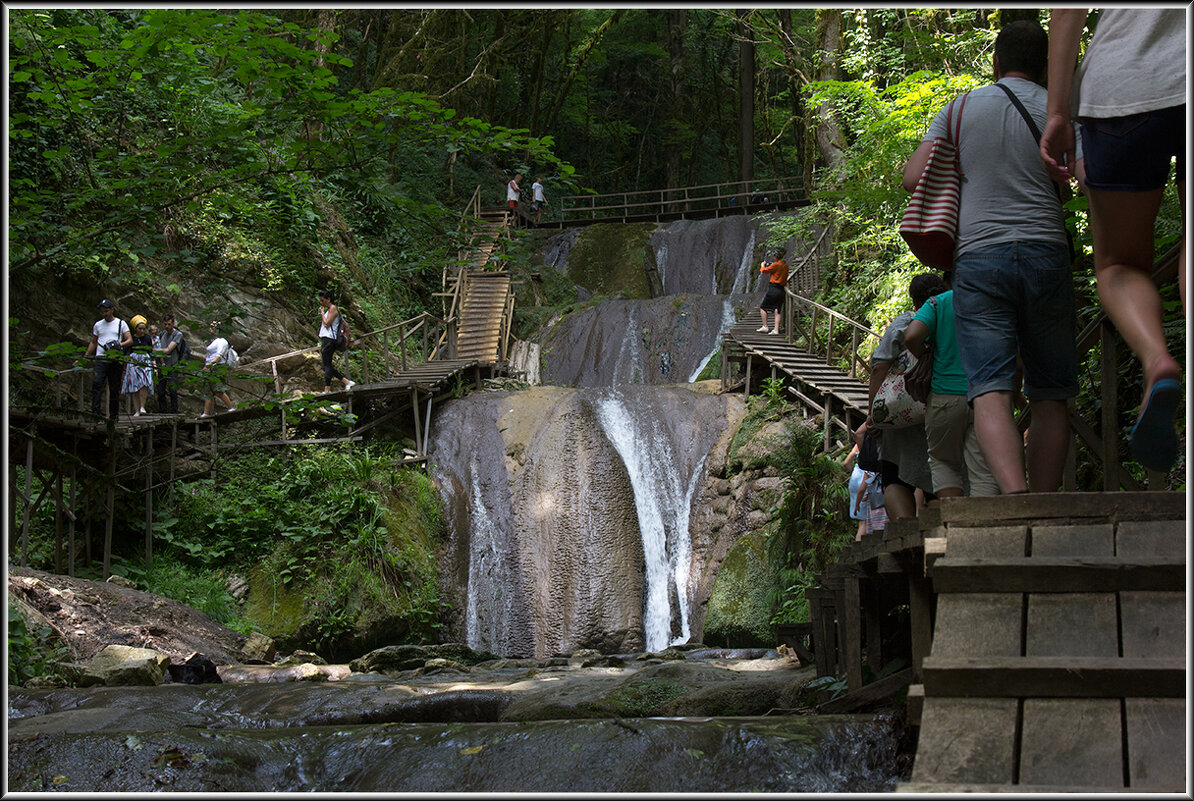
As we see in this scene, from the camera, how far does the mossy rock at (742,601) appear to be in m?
12.3

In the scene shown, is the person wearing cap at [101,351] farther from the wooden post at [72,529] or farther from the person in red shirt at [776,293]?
the person in red shirt at [776,293]

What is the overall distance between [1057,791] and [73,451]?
46.2 ft

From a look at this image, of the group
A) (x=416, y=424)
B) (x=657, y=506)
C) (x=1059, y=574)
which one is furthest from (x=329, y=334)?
(x=1059, y=574)

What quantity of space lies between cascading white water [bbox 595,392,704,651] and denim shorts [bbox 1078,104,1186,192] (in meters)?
11.1

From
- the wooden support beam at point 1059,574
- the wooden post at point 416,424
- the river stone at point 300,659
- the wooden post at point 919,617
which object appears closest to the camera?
the wooden support beam at point 1059,574

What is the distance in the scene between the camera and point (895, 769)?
4027 mm

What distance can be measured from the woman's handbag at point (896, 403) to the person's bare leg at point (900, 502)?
1.54 ft

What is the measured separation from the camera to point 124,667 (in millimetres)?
8625

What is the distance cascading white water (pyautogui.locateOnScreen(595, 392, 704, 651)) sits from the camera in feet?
45.0

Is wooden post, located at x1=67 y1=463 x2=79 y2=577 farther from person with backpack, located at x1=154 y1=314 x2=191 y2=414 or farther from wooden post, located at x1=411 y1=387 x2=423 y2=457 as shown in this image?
wooden post, located at x1=411 y1=387 x2=423 y2=457

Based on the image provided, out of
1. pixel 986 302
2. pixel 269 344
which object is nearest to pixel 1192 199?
pixel 986 302

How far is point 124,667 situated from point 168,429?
709cm

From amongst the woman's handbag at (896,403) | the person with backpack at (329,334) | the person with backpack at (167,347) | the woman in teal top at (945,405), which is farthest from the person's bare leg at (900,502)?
the person with backpack at (329,334)

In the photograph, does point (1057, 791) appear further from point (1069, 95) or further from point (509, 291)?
point (509, 291)
